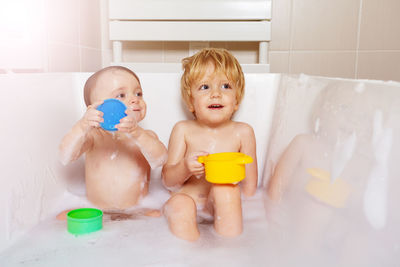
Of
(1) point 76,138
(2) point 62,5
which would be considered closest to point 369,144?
(1) point 76,138

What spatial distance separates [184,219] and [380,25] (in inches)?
64.1

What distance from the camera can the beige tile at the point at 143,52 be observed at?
7.05 feet

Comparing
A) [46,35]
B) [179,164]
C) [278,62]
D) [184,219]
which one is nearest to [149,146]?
[179,164]

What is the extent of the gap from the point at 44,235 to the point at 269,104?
824 millimetres

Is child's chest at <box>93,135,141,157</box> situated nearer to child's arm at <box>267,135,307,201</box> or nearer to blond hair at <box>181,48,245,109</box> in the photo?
blond hair at <box>181,48,245,109</box>

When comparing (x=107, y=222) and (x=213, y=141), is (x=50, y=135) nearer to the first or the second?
(x=107, y=222)

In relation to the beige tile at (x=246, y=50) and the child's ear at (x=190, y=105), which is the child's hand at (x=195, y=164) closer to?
the child's ear at (x=190, y=105)

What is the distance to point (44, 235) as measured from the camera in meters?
0.95

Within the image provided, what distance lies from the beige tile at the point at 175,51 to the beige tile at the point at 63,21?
1.89 feet

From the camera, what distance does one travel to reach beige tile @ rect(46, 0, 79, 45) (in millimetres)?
1394

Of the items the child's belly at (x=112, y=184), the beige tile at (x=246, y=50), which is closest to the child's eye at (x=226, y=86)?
the child's belly at (x=112, y=184)

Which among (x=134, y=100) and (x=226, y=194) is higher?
(x=134, y=100)

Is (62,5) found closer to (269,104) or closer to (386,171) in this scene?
(269,104)

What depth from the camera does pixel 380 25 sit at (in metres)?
1.99
